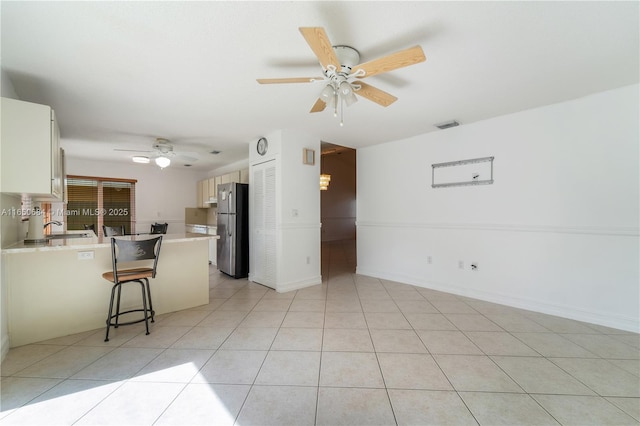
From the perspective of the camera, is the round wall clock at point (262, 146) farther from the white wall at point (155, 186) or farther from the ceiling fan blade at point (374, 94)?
the white wall at point (155, 186)

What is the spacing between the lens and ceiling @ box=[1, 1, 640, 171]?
1563 millimetres

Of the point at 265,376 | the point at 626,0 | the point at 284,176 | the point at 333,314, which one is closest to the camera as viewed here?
the point at 626,0

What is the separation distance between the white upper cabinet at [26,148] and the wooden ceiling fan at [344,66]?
1840mm

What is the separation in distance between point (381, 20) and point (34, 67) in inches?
110

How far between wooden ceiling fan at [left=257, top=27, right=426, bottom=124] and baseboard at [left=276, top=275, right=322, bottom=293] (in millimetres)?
2584

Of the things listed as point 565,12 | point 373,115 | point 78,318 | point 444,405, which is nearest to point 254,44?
point 373,115

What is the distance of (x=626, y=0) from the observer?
1.48 metres

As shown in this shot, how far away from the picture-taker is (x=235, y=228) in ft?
14.7

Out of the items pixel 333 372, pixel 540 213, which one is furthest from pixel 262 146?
pixel 540 213

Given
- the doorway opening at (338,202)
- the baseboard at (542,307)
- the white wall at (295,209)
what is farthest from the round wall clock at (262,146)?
the doorway opening at (338,202)

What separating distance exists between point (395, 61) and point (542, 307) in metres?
3.27

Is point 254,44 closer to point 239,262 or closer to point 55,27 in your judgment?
point 55,27

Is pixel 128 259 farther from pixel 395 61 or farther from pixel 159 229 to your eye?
pixel 159 229

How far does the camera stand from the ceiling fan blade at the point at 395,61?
157cm
